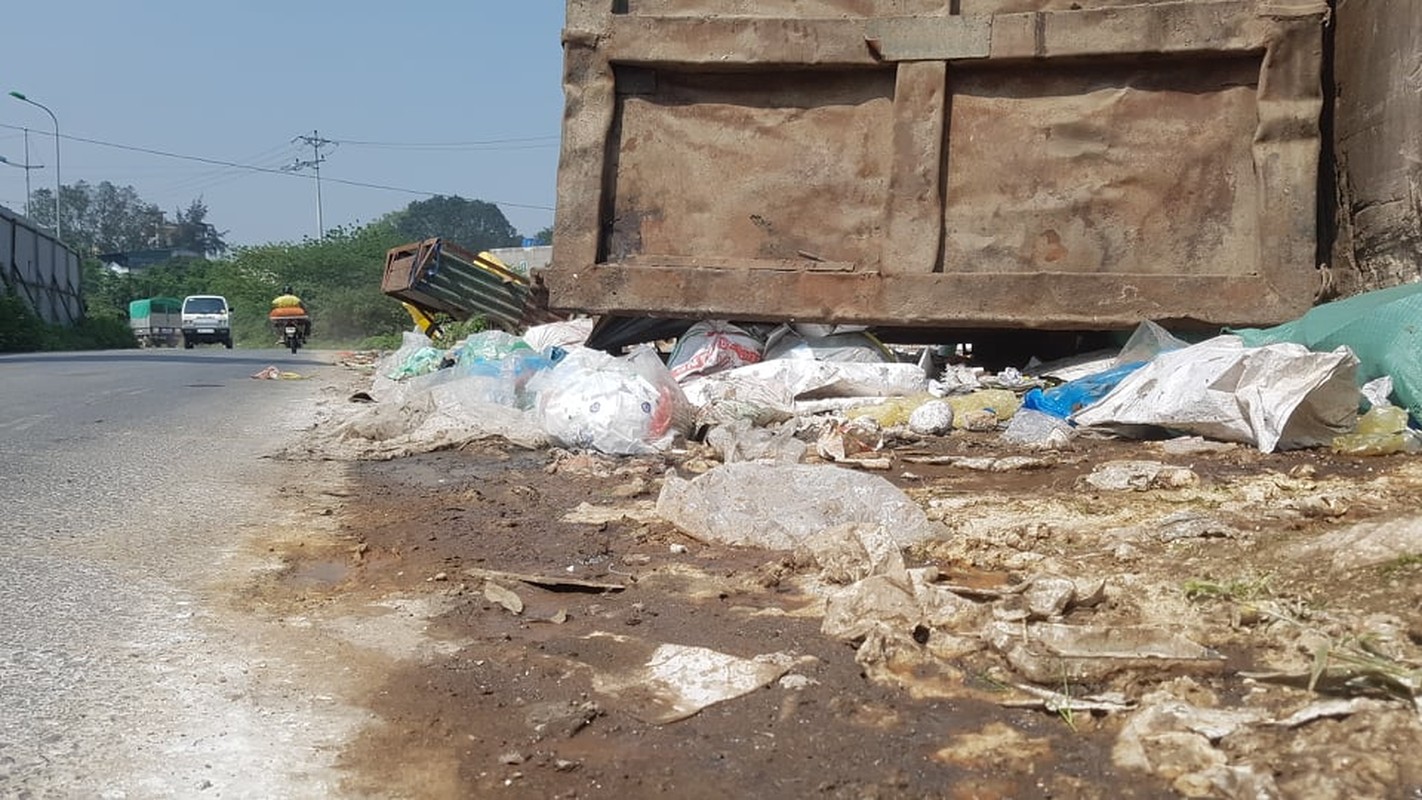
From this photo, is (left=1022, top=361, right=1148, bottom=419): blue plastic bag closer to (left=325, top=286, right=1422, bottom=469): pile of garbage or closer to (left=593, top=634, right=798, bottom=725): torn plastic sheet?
(left=325, top=286, right=1422, bottom=469): pile of garbage

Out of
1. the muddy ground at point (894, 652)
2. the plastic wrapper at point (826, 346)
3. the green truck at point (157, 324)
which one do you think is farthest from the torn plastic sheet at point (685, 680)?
the green truck at point (157, 324)

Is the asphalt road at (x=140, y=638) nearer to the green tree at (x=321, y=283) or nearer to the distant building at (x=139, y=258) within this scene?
the green tree at (x=321, y=283)

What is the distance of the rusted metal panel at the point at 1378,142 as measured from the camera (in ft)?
17.1

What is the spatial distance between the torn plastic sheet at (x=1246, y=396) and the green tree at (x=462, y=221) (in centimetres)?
7354

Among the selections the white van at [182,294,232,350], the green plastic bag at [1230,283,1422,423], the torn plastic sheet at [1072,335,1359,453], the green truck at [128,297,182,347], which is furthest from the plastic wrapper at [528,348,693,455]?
the green truck at [128,297,182,347]

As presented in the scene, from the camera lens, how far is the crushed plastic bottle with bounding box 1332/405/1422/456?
416 centimetres

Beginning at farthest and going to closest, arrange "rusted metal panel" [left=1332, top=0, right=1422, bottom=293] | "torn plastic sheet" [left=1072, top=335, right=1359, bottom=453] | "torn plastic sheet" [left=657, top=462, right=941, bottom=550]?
1. "rusted metal panel" [left=1332, top=0, right=1422, bottom=293]
2. "torn plastic sheet" [left=1072, top=335, right=1359, bottom=453]
3. "torn plastic sheet" [left=657, top=462, right=941, bottom=550]

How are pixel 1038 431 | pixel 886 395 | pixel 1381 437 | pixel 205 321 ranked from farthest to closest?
pixel 205 321 < pixel 886 395 < pixel 1038 431 < pixel 1381 437

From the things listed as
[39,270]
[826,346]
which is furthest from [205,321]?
[826,346]

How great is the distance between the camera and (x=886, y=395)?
616cm

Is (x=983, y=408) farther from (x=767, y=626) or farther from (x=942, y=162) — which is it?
(x=767, y=626)

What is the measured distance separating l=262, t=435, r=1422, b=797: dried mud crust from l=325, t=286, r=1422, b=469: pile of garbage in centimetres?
26

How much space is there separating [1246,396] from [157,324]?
3830cm

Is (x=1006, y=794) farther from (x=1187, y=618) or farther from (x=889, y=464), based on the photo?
(x=889, y=464)
